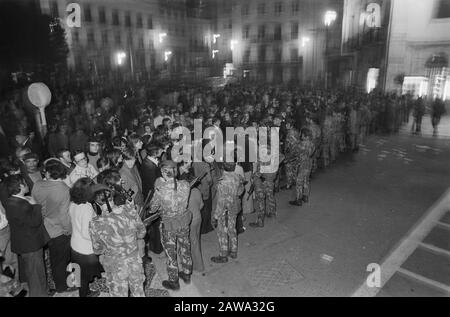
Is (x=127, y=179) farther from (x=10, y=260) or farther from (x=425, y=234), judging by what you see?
(x=425, y=234)

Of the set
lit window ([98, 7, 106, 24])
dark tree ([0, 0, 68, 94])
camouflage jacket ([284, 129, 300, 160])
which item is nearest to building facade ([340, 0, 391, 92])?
camouflage jacket ([284, 129, 300, 160])

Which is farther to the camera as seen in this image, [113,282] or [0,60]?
[0,60]

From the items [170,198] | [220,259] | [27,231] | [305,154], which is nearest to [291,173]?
[305,154]

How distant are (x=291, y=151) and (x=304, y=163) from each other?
542 millimetres

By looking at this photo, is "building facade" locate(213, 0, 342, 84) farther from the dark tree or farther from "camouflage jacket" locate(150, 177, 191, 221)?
"camouflage jacket" locate(150, 177, 191, 221)

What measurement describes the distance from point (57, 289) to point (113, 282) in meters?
1.50

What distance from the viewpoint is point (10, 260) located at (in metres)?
4.55

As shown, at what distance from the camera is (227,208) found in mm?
5270

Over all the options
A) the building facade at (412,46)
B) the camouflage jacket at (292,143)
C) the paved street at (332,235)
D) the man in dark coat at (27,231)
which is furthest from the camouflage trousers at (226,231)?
the building facade at (412,46)

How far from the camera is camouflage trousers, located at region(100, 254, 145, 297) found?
149 inches

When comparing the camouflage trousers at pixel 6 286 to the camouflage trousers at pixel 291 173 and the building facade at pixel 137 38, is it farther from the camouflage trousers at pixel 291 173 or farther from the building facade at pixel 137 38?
the building facade at pixel 137 38

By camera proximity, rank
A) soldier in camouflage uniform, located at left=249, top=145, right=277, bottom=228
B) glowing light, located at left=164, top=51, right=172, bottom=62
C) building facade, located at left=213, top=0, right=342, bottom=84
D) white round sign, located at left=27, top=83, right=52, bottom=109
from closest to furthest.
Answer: soldier in camouflage uniform, located at left=249, top=145, right=277, bottom=228 < white round sign, located at left=27, top=83, right=52, bottom=109 < building facade, located at left=213, top=0, right=342, bottom=84 < glowing light, located at left=164, top=51, right=172, bottom=62

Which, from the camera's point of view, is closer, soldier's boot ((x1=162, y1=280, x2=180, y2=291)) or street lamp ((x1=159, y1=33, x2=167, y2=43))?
soldier's boot ((x1=162, y1=280, x2=180, y2=291))
